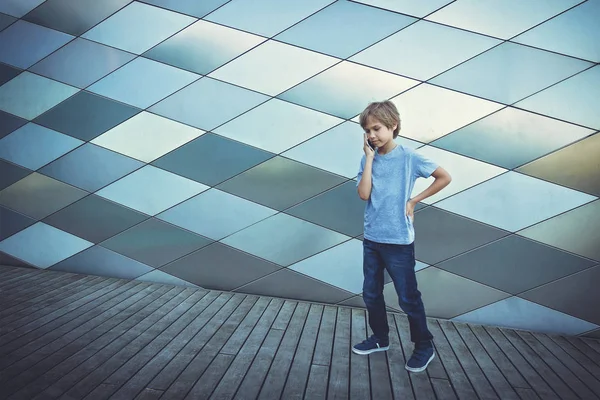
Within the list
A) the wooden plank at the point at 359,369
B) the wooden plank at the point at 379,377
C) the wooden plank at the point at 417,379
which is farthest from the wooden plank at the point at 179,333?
the wooden plank at the point at 417,379

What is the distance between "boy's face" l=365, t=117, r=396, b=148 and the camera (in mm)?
2346

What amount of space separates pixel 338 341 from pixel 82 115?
2.94 metres

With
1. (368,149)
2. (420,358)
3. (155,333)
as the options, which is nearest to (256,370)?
(155,333)

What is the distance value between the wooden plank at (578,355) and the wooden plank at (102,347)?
2.81 meters

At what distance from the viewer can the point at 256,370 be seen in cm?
235

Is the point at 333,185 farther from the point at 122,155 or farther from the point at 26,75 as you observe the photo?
the point at 26,75

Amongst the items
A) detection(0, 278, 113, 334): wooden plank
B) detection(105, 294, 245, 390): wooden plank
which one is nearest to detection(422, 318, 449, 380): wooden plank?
detection(105, 294, 245, 390): wooden plank

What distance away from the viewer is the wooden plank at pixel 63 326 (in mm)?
2432

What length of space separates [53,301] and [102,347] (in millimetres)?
1036

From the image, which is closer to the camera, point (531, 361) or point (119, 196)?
point (531, 361)

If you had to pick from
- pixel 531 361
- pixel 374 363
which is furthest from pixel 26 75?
pixel 531 361

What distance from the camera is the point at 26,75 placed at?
391 cm

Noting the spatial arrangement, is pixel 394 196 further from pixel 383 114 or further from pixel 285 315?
pixel 285 315

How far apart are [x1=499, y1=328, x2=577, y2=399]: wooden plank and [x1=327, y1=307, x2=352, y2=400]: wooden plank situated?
1124mm
